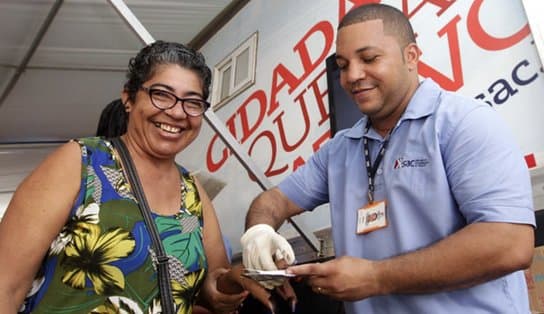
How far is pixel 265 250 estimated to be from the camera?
3.53ft

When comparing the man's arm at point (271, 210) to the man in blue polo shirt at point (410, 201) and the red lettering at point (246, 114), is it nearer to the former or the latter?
the man in blue polo shirt at point (410, 201)

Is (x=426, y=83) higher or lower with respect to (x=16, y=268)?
higher

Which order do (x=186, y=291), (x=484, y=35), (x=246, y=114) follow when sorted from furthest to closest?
1. (x=246, y=114)
2. (x=484, y=35)
3. (x=186, y=291)

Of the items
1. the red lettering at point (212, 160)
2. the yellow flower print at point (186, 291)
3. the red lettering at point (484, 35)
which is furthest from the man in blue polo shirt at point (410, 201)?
the red lettering at point (212, 160)

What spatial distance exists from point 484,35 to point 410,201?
0.97m

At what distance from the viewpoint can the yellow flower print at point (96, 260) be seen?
1004 mm

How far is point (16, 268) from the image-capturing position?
0.97m

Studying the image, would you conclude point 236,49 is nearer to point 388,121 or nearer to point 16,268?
point 388,121

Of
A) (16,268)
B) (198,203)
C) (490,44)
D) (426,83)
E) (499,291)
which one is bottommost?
(499,291)

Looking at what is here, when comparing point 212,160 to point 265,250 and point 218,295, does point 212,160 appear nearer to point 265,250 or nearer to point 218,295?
point 218,295

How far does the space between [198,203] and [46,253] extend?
38 cm

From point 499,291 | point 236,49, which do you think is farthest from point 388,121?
point 236,49

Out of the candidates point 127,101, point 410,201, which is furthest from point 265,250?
point 127,101

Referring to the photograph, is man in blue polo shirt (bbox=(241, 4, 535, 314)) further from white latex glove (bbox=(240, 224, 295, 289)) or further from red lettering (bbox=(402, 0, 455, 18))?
red lettering (bbox=(402, 0, 455, 18))
